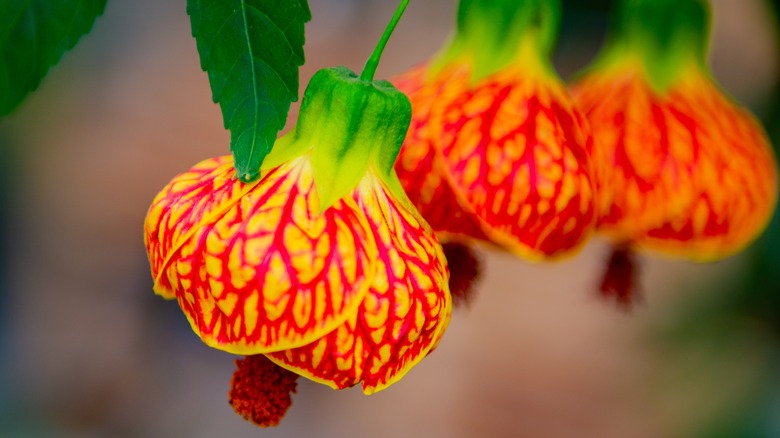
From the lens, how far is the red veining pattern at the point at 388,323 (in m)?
0.53

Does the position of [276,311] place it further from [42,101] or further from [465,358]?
[42,101]

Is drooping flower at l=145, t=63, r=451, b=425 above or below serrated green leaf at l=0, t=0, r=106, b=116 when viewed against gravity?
below

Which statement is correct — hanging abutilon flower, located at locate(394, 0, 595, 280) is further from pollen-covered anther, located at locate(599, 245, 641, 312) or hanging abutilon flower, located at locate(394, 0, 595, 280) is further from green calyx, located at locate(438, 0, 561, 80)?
pollen-covered anther, located at locate(599, 245, 641, 312)

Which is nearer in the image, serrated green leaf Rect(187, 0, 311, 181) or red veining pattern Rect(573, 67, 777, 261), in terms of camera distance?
serrated green leaf Rect(187, 0, 311, 181)

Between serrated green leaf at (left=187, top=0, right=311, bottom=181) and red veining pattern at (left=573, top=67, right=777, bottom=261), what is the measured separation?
263mm

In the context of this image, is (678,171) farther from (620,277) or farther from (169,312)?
→ (169,312)

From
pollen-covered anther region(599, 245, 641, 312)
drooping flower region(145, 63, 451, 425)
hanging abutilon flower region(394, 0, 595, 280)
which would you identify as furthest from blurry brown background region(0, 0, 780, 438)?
drooping flower region(145, 63, 451, 425)

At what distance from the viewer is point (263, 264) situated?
52 centimetres

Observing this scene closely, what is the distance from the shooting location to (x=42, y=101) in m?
3.22

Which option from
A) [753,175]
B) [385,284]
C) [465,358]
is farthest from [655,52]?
[465,358]

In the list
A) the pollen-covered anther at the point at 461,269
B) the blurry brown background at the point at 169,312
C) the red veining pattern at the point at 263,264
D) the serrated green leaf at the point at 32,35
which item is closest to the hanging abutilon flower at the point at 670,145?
the pollen-covered anther at the point at 461,269

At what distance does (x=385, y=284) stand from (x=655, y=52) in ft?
1.43

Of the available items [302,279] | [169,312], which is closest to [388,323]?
[302,279]

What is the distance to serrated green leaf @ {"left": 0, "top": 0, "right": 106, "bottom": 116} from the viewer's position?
0.57 m
